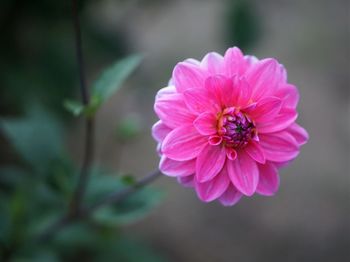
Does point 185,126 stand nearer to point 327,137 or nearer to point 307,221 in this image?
point 307,221

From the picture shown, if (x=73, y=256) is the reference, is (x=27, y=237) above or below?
above

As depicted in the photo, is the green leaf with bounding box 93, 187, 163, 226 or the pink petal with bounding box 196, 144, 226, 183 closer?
the pink petal with bounding box 196, 144, 226, 183

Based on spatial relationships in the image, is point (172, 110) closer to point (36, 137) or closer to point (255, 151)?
point (255, 151)

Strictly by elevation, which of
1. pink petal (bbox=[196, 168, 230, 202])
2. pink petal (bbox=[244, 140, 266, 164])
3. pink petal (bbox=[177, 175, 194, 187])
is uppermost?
pink petal (bbox=[244, 140, 266, 164])

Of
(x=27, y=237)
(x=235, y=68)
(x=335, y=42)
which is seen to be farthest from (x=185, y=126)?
(x=335, y=42)

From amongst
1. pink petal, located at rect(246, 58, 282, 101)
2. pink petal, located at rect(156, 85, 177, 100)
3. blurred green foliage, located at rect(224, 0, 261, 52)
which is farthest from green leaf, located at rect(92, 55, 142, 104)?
blurred green foliage, located at rect(224, 0, 261, 52)

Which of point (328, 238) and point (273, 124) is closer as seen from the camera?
point (273, 124)

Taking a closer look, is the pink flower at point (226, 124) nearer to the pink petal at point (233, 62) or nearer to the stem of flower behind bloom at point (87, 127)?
the pink petal at point (233, 62)

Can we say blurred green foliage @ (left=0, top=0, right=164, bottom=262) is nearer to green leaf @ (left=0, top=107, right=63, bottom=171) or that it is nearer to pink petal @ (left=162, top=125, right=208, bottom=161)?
green leaf @ (left=0, top=107, right=63, bottom=171)
